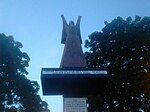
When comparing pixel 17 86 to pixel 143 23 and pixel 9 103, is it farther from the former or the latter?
pixel 143 23

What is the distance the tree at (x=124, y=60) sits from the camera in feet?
81.8

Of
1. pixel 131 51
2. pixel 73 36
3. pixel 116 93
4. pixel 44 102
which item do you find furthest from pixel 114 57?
pixel 73 36

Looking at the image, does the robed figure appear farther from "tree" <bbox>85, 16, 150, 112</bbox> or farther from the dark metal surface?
"tree" <bbox>85, 16, 150, 112</bbox>

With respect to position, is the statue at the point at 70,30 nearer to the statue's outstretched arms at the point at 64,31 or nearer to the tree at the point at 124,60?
the statue's outstretched arms at the point at 64,31

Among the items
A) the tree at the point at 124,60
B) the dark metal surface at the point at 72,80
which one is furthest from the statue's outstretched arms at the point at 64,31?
the tree at the point at 124,60

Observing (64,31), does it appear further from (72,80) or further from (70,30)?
(72,80)

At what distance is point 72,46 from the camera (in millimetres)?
19219

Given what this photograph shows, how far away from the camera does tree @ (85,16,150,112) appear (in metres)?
24.9

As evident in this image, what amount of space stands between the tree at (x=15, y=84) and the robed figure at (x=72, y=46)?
6.38m

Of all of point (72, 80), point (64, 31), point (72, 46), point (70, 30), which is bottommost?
point (72, 80)

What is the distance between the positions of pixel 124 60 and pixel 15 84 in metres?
8.35

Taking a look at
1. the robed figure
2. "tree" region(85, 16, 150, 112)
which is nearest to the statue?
the robed figure

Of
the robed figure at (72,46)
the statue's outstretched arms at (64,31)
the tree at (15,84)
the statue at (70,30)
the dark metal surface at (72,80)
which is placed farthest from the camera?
the tree at (15,84)

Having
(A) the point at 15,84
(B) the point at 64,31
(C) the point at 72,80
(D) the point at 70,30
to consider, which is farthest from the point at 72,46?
(A) the point at 15,84
